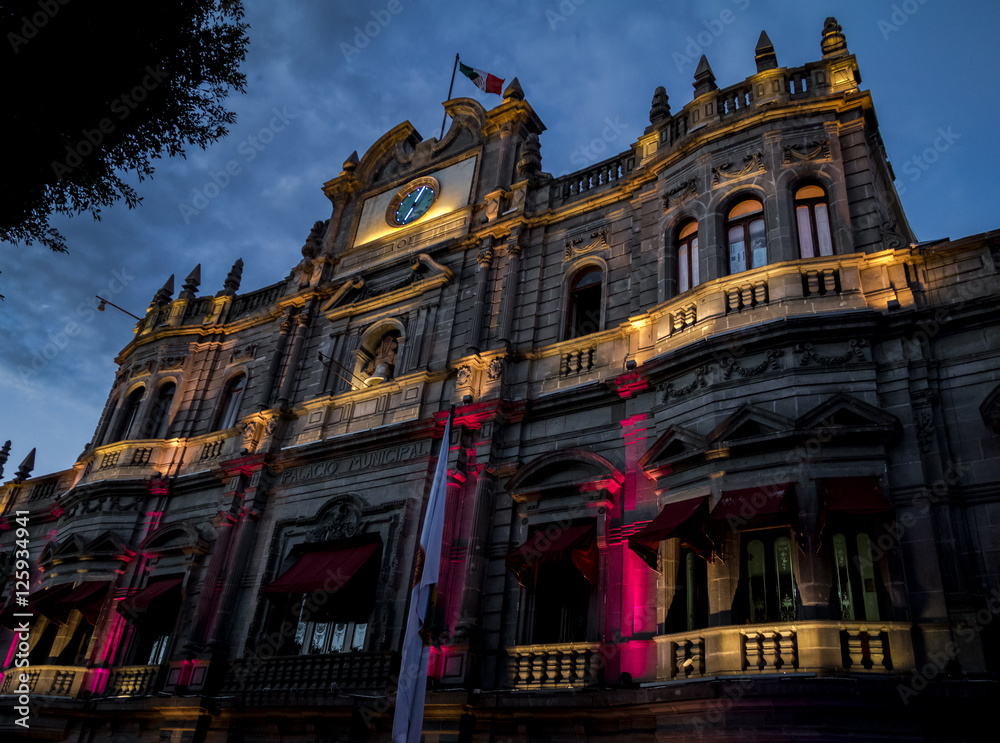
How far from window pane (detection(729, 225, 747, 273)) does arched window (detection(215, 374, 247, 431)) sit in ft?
47.5

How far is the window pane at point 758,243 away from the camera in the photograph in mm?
15008

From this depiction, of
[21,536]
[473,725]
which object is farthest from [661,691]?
[21,536]

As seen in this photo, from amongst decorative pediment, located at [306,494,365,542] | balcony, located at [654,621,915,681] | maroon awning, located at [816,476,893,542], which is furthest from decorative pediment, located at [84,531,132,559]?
maroon awning, located at [816,476,893,542]

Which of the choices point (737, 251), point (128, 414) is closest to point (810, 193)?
point (737, 251)

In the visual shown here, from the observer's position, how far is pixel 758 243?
15.2 m

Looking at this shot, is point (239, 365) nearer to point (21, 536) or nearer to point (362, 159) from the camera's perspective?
point (362, 159)

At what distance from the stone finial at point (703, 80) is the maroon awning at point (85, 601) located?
62.4ft

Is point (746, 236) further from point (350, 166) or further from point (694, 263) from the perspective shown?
Result: point (350, 166)

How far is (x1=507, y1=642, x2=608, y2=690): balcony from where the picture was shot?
12781 mm

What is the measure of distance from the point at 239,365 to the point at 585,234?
11554 millimetres

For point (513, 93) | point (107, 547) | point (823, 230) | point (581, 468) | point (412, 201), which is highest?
point (513, 93)

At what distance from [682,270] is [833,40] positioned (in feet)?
19.0

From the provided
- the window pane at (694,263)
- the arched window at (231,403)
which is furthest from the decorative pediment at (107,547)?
the window pane at (694,263)

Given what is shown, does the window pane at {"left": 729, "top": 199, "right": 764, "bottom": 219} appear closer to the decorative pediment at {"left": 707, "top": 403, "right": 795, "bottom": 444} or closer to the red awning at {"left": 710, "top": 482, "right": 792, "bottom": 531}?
the decorative pediment at {"left": 707, "top": 403, "right": 795, "bottom": 444}
